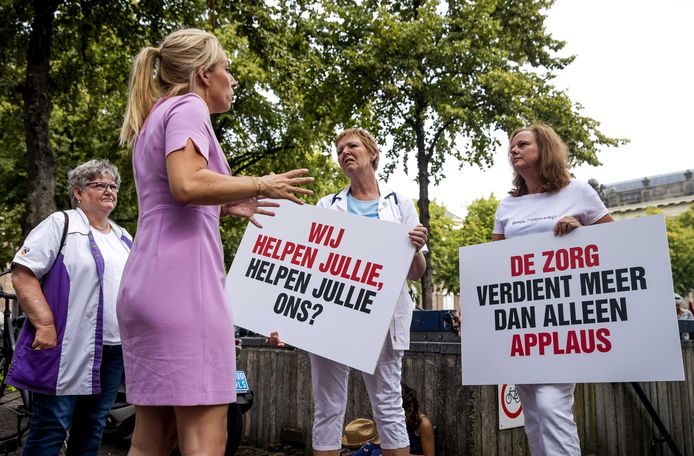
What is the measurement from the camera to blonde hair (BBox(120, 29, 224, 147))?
2.10 m

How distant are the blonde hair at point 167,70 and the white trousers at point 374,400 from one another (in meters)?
2.11

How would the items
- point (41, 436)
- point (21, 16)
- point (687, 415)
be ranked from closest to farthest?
point (41, 436), point (687, 415), point (21, 16)

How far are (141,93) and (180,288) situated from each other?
0.72 m

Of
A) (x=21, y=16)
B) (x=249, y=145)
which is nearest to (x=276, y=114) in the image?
(x=249, y=145)

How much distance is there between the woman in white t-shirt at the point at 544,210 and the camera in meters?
3.21

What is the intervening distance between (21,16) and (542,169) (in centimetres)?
1022

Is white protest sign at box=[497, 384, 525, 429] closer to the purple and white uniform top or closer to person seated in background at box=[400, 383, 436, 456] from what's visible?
person seated in background at box=[400, 383, 436, 456]

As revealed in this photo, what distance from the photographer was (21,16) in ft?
35.6

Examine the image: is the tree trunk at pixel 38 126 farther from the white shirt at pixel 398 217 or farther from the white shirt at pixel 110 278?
the white shirt at pixel 398 217

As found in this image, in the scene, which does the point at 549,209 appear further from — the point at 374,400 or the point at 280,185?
the point at 280,185

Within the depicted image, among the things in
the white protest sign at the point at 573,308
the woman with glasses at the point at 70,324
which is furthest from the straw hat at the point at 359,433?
the woman with glasses at the point at 70,324

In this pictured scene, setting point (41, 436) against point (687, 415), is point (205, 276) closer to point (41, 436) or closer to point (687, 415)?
point (41, 436)

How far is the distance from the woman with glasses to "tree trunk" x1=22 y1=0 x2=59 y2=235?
665 centimetres

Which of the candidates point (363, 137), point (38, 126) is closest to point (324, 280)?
point (363, 137)
